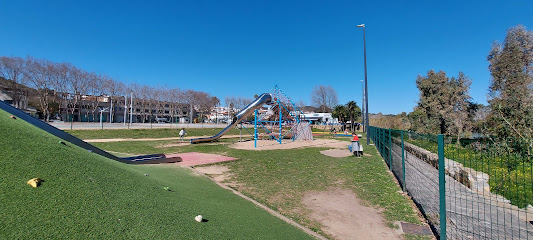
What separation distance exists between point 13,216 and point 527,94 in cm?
1654

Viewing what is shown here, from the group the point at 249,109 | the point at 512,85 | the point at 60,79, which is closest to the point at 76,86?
the point at 60,79

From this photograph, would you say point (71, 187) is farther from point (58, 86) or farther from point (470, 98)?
point (58, 86)

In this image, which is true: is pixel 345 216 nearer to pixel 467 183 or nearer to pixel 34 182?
pixel 467 183

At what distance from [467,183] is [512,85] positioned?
945 centimetres

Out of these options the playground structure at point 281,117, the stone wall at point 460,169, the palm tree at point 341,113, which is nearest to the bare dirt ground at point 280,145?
the playground structure at point 281,117

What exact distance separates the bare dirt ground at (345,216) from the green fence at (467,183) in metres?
0.87

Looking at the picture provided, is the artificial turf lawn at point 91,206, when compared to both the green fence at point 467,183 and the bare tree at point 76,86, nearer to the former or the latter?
the green fence at point 467,183

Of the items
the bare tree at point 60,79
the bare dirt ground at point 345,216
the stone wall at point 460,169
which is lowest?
the bare dirt ground at point 345,216

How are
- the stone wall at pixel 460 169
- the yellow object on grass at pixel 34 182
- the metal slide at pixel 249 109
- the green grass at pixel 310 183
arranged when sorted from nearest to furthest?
the yellow object on grass at pixel 34 182
the stone wall at pixel 460 169
the green grass at pixel 310 183
the metal slide at pixel 249 109

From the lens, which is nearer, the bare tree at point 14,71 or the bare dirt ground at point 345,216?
the bare dirt ground at point 345,216

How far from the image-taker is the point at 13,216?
2.39 metres

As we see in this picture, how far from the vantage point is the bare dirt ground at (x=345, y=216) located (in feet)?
13.4

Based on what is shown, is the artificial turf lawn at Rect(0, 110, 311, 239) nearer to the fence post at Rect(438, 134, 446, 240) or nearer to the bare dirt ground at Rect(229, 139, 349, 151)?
the fence post at Rect(438, 134, 446, 240)

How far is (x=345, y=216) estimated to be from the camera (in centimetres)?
484
